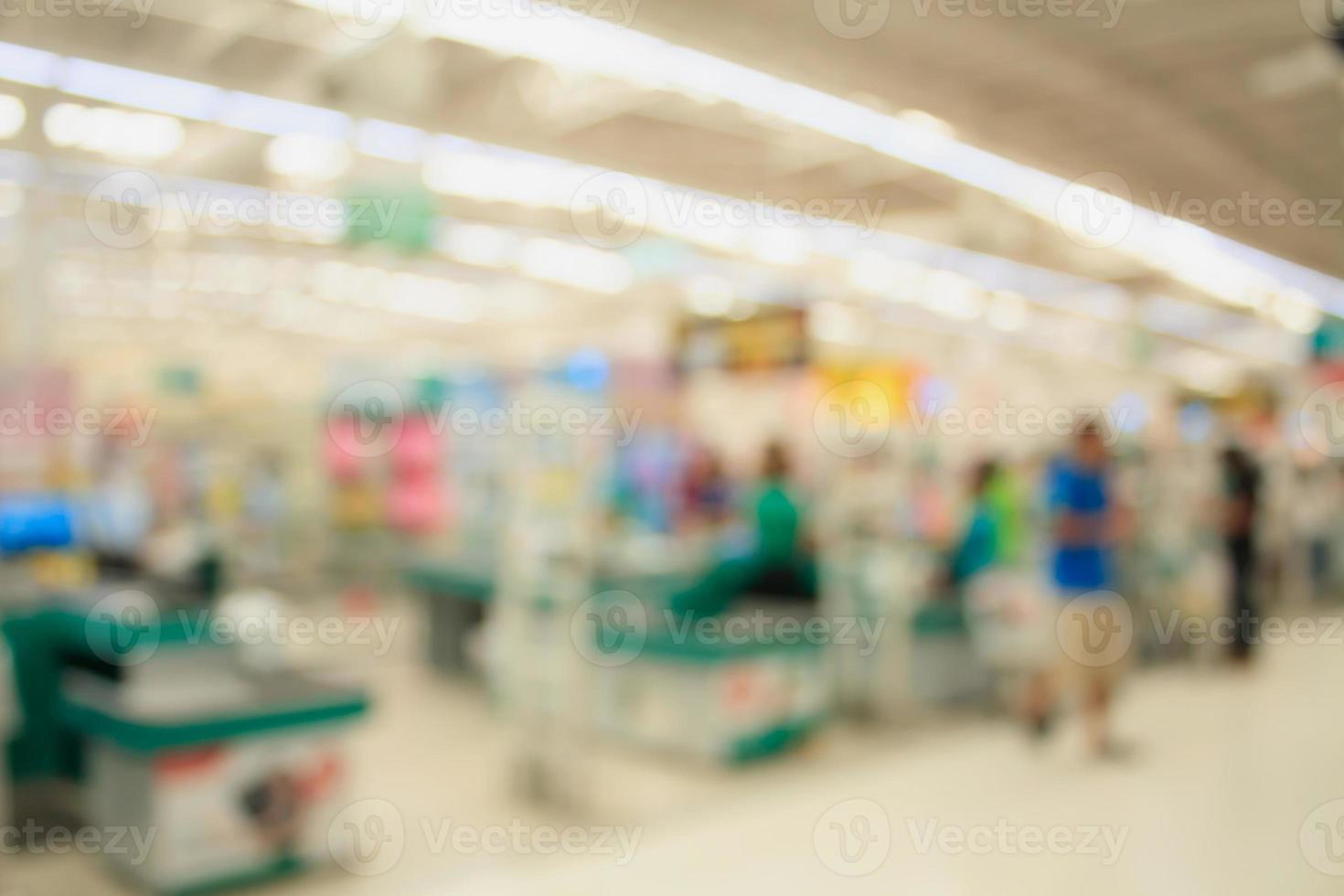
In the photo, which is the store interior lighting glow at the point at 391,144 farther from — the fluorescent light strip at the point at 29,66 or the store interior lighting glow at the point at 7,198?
the store interior lighting glow at the point at 7,198

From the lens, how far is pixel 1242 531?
22.6 ft

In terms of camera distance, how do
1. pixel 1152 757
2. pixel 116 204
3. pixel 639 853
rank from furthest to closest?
pixel 116 204 < pixel 1152 757 < pixel 639 853

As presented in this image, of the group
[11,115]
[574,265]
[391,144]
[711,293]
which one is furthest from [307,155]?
[711,293]

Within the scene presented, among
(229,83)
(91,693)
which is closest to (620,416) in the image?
(229,83)

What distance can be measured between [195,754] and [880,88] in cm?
482

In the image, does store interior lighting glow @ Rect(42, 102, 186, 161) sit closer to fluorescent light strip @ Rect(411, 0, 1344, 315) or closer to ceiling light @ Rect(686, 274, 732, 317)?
fluorescent light strip @ Rect(411, 0, 1344, 315)

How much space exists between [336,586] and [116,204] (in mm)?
4847

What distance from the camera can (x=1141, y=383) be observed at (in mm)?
13883

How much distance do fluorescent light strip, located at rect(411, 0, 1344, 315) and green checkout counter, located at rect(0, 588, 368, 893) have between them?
3093mm

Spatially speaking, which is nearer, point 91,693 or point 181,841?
point 181,841

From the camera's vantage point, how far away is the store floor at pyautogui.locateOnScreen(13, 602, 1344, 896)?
12.4ft

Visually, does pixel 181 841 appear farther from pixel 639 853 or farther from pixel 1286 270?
pixel 1286 270

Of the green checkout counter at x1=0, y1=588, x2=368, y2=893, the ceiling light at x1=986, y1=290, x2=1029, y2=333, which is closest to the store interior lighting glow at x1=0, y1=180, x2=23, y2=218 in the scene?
the green checkout counter at x1=0, y1=588, x2=368, y2=893

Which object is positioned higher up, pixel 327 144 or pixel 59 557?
pixel 327 144
